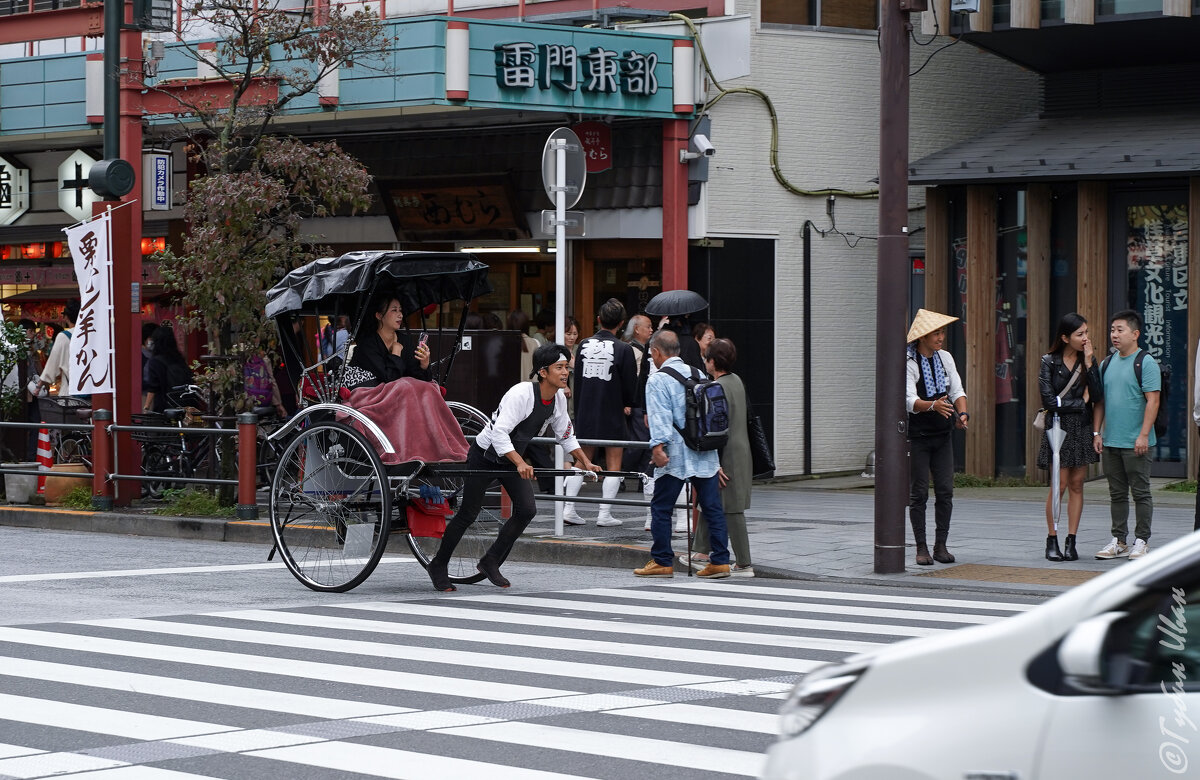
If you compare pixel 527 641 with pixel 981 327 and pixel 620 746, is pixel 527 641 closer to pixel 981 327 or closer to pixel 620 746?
pixel 620 746

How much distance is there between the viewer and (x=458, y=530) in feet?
38.4

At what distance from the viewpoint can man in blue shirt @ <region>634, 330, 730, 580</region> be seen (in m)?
12.2

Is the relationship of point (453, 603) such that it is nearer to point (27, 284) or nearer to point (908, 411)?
point (908, 411)

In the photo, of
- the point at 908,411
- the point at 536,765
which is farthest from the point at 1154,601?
the point at 908,411

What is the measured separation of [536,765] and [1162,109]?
16184 mm

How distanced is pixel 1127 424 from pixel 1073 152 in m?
7.37

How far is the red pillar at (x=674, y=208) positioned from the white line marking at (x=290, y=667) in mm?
11449

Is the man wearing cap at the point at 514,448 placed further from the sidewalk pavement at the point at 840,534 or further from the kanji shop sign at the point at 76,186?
the kanji shop sign at the point at 76,186

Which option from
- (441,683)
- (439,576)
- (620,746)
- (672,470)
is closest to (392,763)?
→ (620,746)

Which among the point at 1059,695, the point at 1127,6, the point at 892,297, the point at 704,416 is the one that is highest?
the point at 1127,6

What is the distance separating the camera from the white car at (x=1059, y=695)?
11.1 ft

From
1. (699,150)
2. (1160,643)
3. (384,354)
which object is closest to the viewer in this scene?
(1160,643)

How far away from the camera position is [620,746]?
6.73 m

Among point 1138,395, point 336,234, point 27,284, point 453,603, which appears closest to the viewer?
point 453,603
